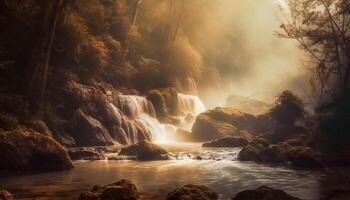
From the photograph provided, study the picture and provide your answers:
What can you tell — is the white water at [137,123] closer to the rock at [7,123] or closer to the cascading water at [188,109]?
the cascading water at [188,109]

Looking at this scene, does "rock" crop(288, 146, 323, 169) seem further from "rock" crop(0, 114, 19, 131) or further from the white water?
"rock" crop(0, 114, 19, 131)

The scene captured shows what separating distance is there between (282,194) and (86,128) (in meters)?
23.8

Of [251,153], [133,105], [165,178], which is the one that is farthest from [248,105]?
[165,178]

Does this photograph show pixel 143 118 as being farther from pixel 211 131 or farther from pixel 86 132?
pixel 86 132

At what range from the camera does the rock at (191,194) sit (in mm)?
13461

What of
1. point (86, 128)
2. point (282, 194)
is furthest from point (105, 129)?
point (282, 194)

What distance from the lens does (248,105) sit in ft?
255

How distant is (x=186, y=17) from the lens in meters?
77.7

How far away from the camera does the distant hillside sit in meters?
75.7

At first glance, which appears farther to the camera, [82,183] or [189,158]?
[189,158]

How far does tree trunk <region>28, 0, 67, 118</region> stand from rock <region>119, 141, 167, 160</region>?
24.6ft

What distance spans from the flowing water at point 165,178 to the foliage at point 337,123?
4633 millimetres

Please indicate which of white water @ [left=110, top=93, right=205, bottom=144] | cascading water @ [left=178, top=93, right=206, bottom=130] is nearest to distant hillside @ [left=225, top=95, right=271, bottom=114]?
cascading water @ [left=178, top=93, right=206, bottom=130]

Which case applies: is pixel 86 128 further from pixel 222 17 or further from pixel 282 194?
pixel 222 17
